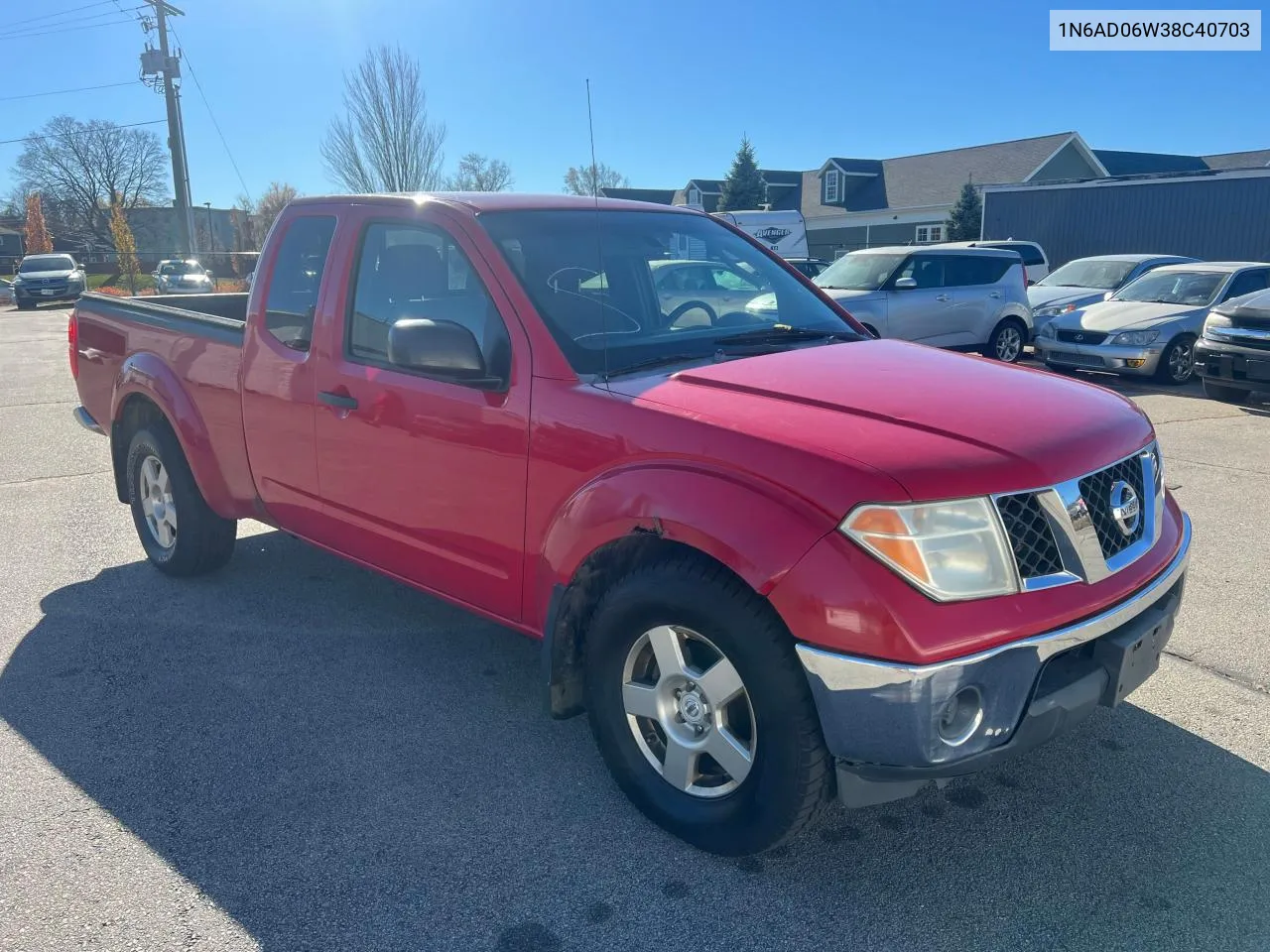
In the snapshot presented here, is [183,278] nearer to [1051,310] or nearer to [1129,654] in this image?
[1051,310]

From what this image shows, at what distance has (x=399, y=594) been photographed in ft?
16.5

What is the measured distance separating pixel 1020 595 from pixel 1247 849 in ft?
4.01

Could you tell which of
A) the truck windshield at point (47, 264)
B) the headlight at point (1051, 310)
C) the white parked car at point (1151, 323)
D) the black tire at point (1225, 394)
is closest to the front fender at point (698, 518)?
the black tire at point (1225, 394)

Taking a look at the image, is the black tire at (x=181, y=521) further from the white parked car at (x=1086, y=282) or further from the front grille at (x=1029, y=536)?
the white parked car at (x=1086, y=282)

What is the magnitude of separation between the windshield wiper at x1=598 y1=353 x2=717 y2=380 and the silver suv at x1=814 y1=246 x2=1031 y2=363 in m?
9.71

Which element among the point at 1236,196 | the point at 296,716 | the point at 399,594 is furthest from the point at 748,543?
the point at 1236,196

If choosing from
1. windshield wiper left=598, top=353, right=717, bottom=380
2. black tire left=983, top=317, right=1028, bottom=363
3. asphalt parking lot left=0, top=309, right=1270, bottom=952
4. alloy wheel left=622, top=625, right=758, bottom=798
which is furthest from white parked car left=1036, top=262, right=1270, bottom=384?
alloy wheel left=622, top=625, right=758, bottom=798

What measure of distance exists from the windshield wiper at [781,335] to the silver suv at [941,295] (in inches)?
357

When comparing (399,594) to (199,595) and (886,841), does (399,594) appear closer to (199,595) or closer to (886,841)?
(199,595)

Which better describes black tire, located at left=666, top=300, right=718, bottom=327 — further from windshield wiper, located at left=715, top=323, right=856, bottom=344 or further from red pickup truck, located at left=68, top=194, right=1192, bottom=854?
windshield wiper, located at left=715, top=323, right=856, bottom=344

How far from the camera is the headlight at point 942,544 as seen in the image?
7.81 feet

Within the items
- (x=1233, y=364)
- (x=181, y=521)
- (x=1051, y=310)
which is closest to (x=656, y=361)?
(x=181, y=521)

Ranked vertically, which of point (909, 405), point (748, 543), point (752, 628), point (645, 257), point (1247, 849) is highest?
point (645, 257)

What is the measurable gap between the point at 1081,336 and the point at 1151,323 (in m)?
0.79
